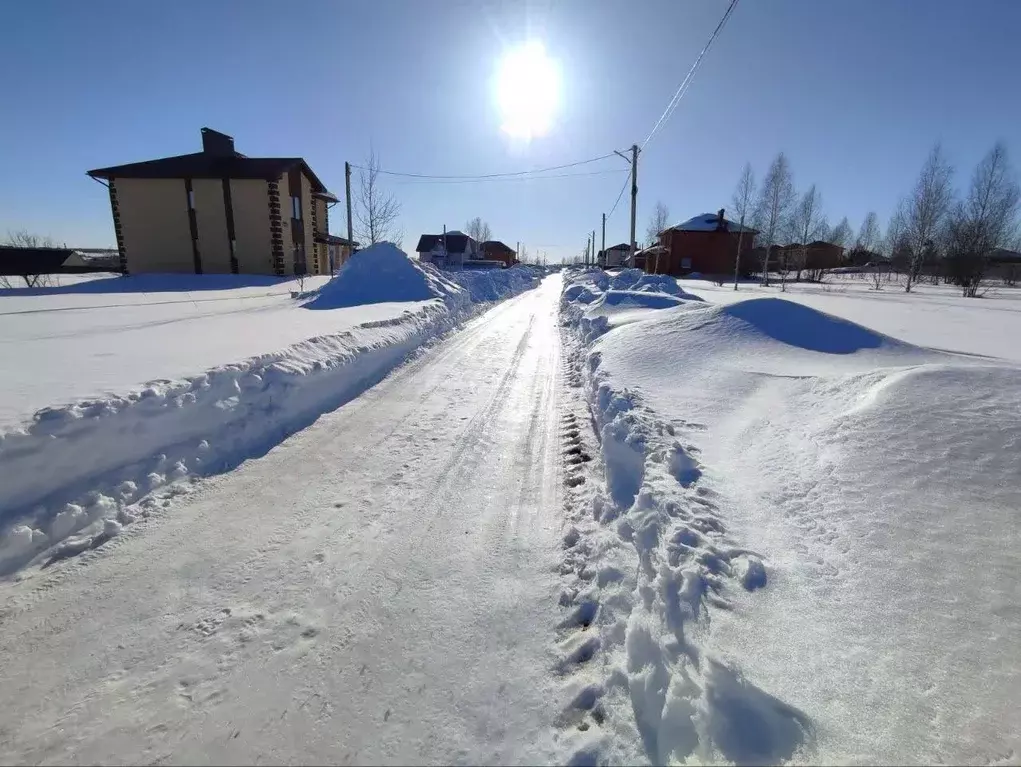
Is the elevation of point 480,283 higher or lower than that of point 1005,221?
lower

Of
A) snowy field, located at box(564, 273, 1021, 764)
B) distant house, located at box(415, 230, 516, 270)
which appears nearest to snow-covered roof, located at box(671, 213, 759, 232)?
distant house, located at box(415, 230, 516, 270)

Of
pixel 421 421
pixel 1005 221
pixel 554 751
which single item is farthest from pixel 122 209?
pixel 1005 221

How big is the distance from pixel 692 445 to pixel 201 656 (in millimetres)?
3952

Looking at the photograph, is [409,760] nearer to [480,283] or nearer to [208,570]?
[208,570]

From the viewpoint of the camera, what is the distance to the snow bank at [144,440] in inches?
130

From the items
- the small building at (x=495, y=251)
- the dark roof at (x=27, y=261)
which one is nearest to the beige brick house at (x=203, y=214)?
the dark roof at (x=27, y=261)

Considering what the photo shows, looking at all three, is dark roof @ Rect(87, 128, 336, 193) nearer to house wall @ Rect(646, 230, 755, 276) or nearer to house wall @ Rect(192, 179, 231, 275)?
house wall @ Rect(192, 179, 231, 275)

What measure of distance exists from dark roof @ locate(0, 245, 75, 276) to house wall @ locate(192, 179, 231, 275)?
792 cm

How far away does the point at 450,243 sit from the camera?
252 feet

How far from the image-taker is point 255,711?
2.06 metres

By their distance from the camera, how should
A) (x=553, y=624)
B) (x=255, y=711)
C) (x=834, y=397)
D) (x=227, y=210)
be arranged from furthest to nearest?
(x=227, y=210), (x=834, y=397), (x=553, y=624), (x=255, y=711)

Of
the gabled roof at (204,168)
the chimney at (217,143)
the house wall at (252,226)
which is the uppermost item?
the chimney at (217,143)

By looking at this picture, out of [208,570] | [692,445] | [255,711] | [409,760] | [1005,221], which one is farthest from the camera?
[1005,221]

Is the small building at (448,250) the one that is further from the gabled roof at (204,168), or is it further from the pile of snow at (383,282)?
the pile of snow at (383,282)
